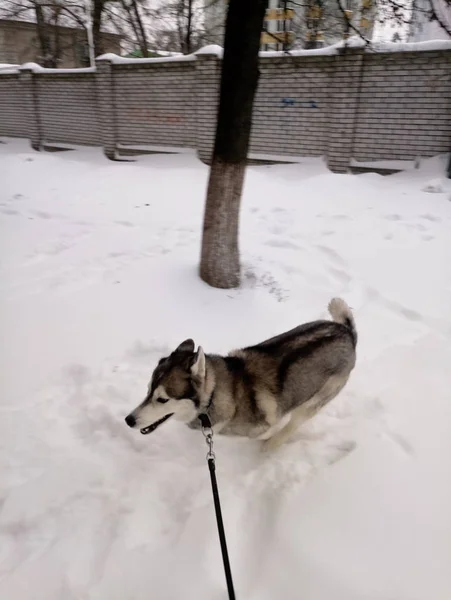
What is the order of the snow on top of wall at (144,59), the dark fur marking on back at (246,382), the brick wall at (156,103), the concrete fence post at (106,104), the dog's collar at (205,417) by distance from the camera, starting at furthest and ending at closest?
the concrete fence post at (106,104) → the brick wall at (156,103) → the snow on top of wall at (144,59) → the dark fur marking on back at (246,382) → the dog's collar at (205,417)

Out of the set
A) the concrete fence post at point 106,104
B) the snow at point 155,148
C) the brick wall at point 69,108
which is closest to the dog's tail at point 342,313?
the snow at point 155,148

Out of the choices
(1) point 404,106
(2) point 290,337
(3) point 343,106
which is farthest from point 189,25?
(2) point 290,337

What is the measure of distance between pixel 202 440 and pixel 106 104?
11745 millimetres

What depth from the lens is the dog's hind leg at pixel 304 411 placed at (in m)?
2.60

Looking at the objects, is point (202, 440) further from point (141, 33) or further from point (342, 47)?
point (141, 33)

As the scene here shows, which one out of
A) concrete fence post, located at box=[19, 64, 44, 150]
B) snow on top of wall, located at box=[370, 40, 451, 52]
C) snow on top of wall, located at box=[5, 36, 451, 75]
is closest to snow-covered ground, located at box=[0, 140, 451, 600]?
snow on top of wall, located at box=[5, 36, 451, 75]

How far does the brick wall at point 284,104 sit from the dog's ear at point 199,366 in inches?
315

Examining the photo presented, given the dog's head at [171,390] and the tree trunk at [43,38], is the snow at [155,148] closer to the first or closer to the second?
the dog's head at [171,390]

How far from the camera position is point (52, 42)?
20312 millimetres

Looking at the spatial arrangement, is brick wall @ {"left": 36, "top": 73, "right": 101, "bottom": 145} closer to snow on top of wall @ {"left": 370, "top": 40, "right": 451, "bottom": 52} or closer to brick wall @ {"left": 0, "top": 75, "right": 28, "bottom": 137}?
brick wall @ {"left": 0, "top": 75, "right": 28, "bottom": 137}

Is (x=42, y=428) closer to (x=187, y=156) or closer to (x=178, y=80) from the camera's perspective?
(x=187, y=156)

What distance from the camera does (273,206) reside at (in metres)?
7.43

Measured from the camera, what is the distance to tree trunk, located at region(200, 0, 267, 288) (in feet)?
11.8

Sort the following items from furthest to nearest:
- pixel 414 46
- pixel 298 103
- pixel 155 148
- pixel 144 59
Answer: pixel 155 148, pixel 144 59, pixel 298 103, pixel 414 46
